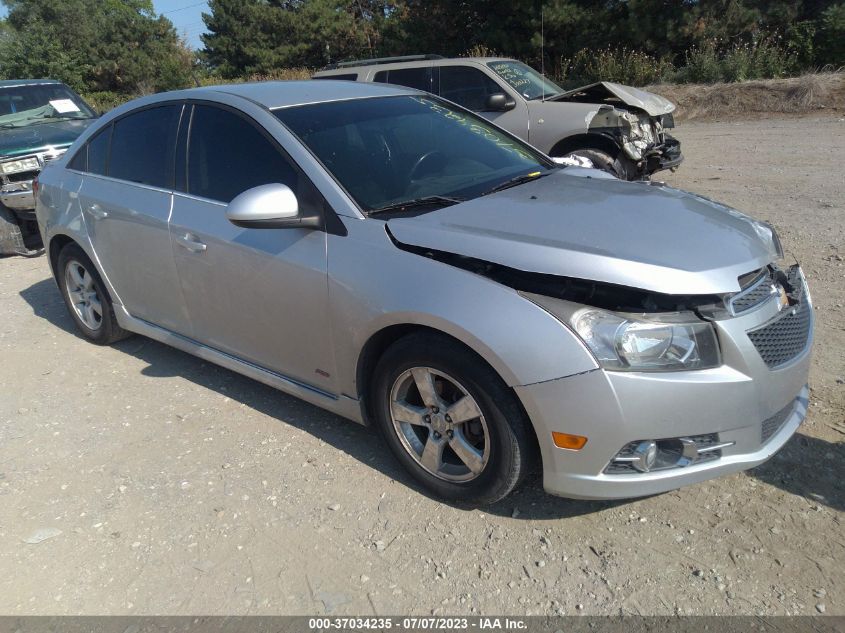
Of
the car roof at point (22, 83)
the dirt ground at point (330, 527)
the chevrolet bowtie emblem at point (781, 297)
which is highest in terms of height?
the car roof at point (22, 83)

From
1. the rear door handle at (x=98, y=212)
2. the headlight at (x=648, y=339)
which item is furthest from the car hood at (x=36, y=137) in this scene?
the headlight at (x=648, y=339)

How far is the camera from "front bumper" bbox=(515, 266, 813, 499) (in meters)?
2.59

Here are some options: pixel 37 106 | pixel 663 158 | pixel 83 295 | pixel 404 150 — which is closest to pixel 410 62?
pixel 663 158

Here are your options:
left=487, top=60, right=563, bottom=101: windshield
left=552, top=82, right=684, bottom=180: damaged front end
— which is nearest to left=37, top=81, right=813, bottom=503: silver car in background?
left=552, top=82, right=684, bottom=180: damaged front end

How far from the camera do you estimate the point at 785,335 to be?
2.90 meters

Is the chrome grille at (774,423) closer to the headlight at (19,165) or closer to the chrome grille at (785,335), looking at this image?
the chrome grille at (785,335)

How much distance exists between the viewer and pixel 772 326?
9.32ft

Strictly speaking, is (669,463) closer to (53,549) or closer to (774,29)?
(53,549)

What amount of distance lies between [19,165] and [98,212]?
4565 millimetres

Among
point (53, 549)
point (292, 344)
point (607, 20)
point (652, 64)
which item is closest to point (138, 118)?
point (292, 344)

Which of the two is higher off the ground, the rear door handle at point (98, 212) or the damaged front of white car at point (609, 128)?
the rear door handle at point (98, 212)

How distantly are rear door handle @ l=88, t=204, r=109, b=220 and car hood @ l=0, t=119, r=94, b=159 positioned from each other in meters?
4.22

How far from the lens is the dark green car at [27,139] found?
7.86 metres

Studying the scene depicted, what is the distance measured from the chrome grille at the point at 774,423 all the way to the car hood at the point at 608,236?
571mm
